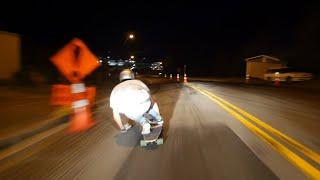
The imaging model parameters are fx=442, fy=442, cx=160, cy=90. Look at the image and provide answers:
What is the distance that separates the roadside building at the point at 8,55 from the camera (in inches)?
1153

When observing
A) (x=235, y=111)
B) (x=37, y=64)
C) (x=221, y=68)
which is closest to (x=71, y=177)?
(x=235, y=111)

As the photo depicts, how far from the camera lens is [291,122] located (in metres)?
12.8

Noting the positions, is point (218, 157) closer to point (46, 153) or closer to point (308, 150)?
point (308, 150)

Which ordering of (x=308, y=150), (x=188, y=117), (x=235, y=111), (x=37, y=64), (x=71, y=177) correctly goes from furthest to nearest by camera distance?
(x=37, y=64), (x=235, y=111), (x=188, y=117), (x=308, y=150), (x=71, y=177)

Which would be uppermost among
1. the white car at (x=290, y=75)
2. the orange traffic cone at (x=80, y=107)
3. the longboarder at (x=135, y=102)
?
the longboarder at (x=135, y=102)

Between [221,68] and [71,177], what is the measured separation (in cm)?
8532

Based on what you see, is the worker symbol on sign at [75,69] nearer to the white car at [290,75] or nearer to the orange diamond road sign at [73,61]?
the orange diamond road sign at [73,61]

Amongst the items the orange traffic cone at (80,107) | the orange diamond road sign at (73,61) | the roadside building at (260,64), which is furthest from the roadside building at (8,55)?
the roadside building at (260,64)

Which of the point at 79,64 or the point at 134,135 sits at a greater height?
the point at 79,64

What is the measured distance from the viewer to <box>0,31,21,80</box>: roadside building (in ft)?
96.1

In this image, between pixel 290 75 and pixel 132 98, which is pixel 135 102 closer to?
pixel 132 98

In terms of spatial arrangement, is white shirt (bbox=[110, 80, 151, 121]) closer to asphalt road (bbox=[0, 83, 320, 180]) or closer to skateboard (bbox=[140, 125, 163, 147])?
skateboard (bbox=[140, 125, 163, 147])

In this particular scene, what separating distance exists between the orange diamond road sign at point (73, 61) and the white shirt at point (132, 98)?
754 cm

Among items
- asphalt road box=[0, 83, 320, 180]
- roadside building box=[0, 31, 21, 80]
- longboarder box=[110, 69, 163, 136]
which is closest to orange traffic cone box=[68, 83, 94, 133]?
asphalt road box=[0, 83, 320, 180]
